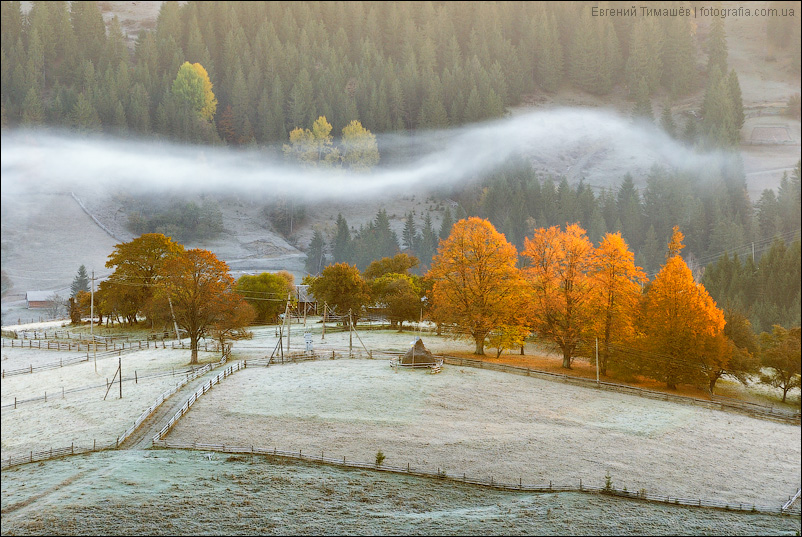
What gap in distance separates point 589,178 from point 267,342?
110539 millimetres

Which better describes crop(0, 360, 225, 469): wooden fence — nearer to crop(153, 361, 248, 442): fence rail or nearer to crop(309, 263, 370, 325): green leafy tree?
crop(153, 361, 248, 442): fence rail

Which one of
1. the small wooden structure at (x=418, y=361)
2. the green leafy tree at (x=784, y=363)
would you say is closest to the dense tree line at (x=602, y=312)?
the green leafy tree at (x=784, y=363)

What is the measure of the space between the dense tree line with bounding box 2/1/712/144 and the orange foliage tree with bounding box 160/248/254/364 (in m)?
109

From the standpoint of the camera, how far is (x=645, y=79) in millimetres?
189125

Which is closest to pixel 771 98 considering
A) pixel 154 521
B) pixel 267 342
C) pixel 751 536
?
pixel 267 342

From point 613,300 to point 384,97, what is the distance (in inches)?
5045

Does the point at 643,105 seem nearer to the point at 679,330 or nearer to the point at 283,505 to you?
the point at 679,330

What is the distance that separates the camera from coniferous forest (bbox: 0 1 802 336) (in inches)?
4850

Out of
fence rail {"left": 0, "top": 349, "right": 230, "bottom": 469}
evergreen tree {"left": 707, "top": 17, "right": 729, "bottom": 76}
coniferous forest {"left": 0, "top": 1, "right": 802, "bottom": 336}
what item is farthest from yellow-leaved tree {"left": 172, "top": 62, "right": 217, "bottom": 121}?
evergreen tree {"left": 707, "top": 17, "right": 729, "bottom": 76}

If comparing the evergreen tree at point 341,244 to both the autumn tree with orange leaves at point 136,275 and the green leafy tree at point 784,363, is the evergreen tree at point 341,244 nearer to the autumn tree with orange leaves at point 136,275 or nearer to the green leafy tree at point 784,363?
the autumn tree with orange leaves at point 136,275

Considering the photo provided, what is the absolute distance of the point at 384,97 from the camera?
16800 cm

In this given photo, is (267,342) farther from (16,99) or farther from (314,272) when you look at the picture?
Answer: (16,99)

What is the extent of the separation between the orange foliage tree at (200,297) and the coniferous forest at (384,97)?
61089 mm

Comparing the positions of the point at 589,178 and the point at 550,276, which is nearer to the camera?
the point at 550,276
